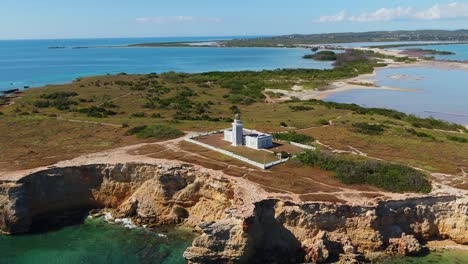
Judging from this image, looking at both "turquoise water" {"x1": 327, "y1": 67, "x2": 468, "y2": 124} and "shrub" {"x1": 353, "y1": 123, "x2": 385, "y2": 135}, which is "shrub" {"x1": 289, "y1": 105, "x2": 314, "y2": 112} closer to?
"shrub" {"x1": 353, "y1": 123, "x2": 385, "y2": 135}

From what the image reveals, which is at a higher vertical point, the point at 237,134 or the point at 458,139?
the point at 237,134

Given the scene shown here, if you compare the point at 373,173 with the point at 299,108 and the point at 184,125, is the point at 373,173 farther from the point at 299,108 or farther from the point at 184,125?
the point at 299,108

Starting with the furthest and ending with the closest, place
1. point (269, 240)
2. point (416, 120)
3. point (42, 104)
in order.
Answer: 1. point (42, 104)
2. point (416, 120)
3. point (269, 240)

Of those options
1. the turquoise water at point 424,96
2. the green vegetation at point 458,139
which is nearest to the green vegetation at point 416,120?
the turquoise water at point 424,96

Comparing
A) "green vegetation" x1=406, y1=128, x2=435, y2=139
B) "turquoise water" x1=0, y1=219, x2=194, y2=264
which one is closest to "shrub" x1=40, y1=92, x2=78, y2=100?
"turquoise water" x1=0, y1=219, x2=194, y2=264

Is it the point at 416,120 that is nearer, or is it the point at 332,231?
the point at 332,231

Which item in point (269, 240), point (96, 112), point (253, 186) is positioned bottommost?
point (269, 240)

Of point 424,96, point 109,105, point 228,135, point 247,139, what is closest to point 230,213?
point 247,139

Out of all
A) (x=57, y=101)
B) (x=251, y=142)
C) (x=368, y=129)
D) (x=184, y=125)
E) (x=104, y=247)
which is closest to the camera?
(x=104, y=247)
